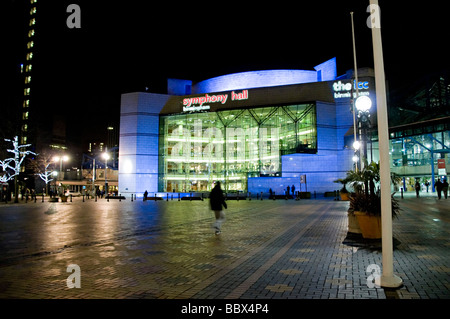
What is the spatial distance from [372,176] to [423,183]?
160ft

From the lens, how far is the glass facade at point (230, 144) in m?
50.2

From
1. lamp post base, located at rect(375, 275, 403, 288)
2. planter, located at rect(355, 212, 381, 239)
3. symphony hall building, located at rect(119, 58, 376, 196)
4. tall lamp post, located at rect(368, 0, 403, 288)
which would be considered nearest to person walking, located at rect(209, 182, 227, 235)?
planter, located at rect(355, 212, 381, 239)

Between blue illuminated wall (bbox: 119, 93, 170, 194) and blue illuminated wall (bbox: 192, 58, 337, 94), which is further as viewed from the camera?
blue illuminated wall (bbox: 119, 93, 170, 194)

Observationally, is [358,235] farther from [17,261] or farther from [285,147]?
[285,147]

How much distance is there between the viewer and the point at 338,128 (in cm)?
4803

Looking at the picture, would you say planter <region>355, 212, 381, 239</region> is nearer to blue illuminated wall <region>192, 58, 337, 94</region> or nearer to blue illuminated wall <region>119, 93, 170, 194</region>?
blue illuminated wall <region>192, 58, 337, 94</region>

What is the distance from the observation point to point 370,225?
376 inches

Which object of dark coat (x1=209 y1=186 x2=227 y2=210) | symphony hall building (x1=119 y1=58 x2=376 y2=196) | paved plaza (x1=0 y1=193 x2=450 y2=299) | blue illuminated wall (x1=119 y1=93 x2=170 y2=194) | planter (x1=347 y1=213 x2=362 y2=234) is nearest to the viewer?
paved plaza (x1=0 y1=193 x2=450 y2=299)

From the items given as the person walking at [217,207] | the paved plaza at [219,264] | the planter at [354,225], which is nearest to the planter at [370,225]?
the paved plaza at [219,264]

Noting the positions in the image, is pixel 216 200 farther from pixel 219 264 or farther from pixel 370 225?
pixel 370 225

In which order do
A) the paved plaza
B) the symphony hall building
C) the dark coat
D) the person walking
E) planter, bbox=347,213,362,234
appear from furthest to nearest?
the symphony hall building → the dark coat → the person walking → planter, bbox=347,213,362,234 → the paved plaza

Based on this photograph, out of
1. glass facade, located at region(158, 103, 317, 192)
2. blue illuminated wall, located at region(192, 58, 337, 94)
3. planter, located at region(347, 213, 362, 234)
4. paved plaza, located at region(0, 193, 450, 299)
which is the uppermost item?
blue illuminated wall, located at region(192, 58, 337, 94)

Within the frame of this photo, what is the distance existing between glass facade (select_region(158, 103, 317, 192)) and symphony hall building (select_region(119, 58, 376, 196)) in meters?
0.16

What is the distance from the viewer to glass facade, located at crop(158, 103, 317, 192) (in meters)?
50.2
